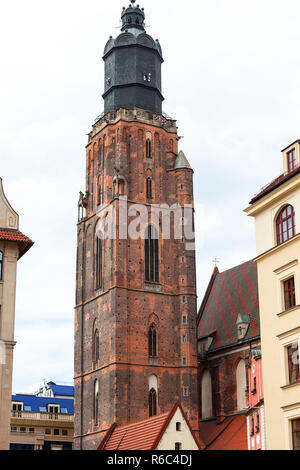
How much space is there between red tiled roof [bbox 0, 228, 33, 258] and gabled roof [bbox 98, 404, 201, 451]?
1228cm

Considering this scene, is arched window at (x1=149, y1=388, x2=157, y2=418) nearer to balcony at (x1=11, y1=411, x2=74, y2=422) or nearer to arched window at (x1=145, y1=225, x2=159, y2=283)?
arched window at (x1=145, y1=225, x2=159, y2=283)

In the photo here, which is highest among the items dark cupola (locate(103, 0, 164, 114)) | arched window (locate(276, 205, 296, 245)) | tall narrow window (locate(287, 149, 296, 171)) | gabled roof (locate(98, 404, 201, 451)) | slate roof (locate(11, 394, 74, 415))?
dark cupola (locate(103, 0, 164, 114))

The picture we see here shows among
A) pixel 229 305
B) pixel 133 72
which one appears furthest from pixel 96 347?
pixel 133 72

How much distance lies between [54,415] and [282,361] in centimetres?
4370

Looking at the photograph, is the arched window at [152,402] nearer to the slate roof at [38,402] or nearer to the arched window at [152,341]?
the arched window at [152,341]

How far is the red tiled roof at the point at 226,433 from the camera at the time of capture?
5581 centimetres

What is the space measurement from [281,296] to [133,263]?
3003cm

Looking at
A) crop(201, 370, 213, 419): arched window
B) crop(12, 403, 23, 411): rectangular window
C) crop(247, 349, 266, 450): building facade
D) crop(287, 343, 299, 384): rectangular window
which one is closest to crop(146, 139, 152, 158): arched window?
crop(201, 370, 213, 419): arched window

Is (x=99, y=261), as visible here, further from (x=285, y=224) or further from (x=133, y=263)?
(x=285, y=224)

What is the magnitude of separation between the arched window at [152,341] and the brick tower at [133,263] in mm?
77

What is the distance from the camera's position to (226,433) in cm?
5881

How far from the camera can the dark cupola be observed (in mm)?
67812
